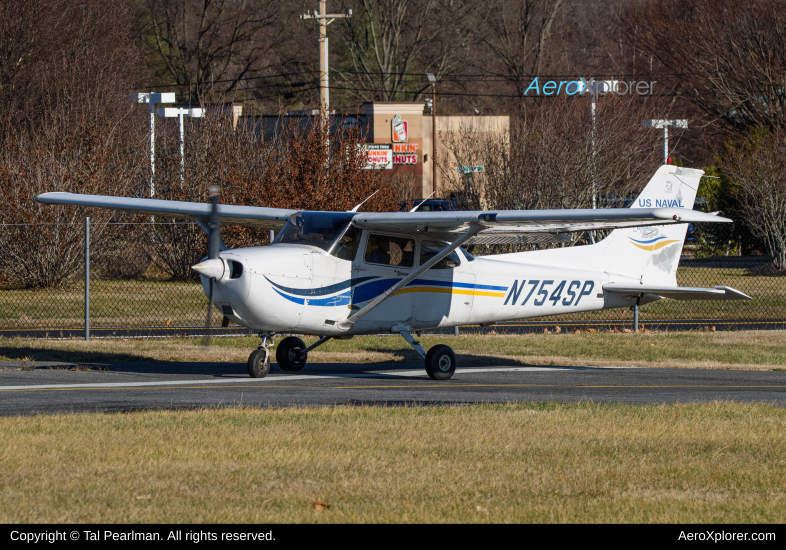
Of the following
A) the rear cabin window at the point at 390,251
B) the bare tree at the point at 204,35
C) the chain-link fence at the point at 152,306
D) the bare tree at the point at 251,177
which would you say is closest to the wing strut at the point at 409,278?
the rear cabin window at the point at 390,251

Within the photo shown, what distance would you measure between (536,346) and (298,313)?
6497 mm

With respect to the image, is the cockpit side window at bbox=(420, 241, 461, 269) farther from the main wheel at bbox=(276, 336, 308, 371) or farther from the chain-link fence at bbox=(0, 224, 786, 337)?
the chain-link fence at bbox=(0, 224, 786, 337)

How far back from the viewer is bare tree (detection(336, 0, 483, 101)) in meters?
61.1

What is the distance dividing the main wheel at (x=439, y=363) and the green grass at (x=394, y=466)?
3.99 metres

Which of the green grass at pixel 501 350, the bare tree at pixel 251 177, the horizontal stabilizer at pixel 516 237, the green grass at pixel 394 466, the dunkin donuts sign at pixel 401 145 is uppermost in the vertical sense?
the dunkin donuts sign at pixel 401 145

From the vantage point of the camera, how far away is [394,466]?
260 inches

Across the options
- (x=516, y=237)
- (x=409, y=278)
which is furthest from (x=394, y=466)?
(x=516, y=237)

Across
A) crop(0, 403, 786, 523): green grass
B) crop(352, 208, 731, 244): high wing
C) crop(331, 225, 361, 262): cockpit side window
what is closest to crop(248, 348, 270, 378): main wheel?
crop(331, 225, 361, 262): cockpit side window

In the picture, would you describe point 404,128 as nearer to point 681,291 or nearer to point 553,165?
point 553,165

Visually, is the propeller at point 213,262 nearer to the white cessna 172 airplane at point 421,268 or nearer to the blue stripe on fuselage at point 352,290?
the white cessna 172 airplane at point 421,268

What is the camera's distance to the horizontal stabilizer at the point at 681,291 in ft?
46.4

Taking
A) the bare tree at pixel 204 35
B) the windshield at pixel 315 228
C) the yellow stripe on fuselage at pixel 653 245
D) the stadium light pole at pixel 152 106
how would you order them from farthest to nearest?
the bare tree at pixel 204 35
the stadium light pole at pixel 152 106
the yellow stripe on fuselage at pixel 653 245
the windshield at pixel 315 228

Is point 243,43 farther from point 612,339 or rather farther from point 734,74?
point 612,339

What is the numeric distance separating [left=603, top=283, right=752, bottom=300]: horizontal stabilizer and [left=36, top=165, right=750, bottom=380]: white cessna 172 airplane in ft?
0.07
